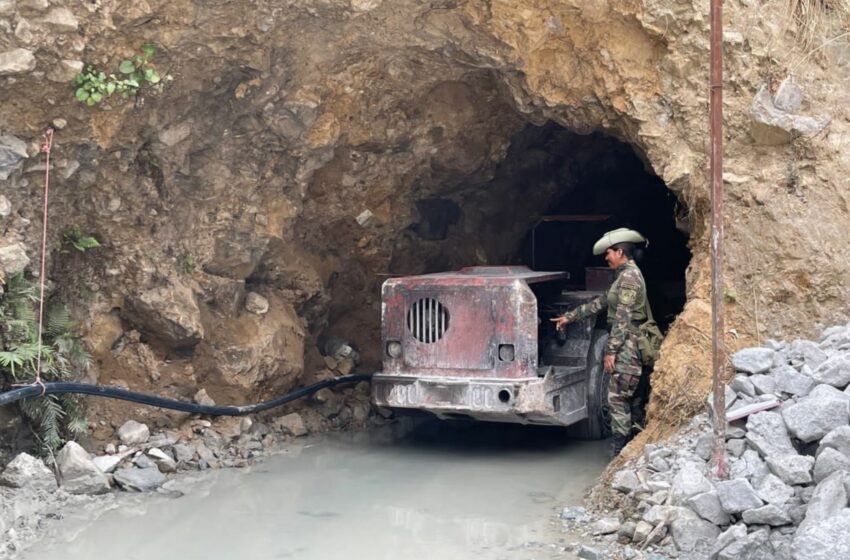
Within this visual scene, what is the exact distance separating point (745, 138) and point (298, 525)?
444 centimetres

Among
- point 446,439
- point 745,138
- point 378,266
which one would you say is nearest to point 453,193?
point 378,266

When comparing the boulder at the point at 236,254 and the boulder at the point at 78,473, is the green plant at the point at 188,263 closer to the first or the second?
the boulder at the point at 236,254

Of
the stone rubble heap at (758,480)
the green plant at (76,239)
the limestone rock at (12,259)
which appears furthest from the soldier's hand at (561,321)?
the limestone rock at (12,259)

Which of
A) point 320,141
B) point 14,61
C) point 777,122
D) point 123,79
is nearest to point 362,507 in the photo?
point 320,141

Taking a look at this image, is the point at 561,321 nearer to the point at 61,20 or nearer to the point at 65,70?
the point at 65,70

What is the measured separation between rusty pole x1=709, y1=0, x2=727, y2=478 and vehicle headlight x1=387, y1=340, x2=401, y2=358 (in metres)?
2.97

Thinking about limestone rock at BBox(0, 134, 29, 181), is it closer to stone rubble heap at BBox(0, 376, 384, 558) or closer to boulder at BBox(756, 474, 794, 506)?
stone rubble heap at BBox(0, 376, 384, 558)

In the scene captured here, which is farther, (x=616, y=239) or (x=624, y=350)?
(x=616, y=239)

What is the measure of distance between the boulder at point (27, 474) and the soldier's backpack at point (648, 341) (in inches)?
179

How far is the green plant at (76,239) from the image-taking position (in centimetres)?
690

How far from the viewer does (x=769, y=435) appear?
A: 4.99 m

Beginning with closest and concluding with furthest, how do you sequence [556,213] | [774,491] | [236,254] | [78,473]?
[774,491]
[78,473]
[236,254]
[556,213]

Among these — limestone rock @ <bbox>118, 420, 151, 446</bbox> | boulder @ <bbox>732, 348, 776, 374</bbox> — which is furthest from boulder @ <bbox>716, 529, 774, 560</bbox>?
limestone rock @ <bbox>118, 420, 151, 446</bbox>

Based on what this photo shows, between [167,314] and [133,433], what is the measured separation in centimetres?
103
